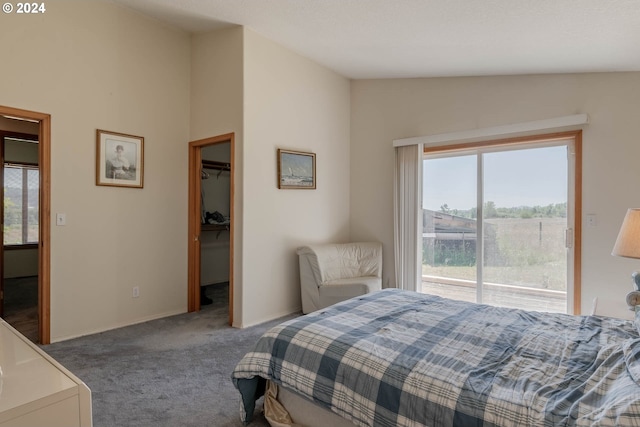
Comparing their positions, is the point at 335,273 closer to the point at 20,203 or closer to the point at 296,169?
the point at 296,169

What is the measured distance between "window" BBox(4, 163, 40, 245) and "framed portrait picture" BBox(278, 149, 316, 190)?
454 centimetres

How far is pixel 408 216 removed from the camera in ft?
13.5

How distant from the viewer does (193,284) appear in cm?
410

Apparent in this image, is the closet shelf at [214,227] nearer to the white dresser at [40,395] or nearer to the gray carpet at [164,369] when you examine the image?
the gray carpet at [164,369]

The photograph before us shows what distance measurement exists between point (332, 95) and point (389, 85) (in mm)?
723

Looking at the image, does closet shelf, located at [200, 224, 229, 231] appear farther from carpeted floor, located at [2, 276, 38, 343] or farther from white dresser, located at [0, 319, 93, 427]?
white dresser, located at [0, 319, 93, 427]

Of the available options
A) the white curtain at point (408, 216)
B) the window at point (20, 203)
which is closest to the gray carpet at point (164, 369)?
the white curtain at point (408, 216)

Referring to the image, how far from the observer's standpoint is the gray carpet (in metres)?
1.98

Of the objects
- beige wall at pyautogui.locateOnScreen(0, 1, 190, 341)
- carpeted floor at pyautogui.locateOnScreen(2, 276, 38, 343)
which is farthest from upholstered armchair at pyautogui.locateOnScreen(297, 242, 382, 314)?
carpeted floor at pyautogui.locateOnScreen(2, 276, 38, 343)

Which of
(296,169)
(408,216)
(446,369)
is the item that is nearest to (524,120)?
(408,216)

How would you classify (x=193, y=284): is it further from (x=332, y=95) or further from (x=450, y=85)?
(x=450, y=85)

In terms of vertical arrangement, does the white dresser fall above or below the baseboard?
above

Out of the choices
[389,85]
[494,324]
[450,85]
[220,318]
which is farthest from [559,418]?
[389,85]

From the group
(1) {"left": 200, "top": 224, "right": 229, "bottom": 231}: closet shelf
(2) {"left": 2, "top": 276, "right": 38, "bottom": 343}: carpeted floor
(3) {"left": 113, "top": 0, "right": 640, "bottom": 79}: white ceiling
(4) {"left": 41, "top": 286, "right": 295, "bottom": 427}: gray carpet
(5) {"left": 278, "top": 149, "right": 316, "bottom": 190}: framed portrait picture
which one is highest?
(3) {"left": 113, "top": 0, "right": 640, "bottom": 79}: white ceiling
